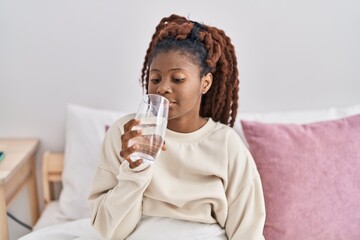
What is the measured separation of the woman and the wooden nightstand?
1.20 ft

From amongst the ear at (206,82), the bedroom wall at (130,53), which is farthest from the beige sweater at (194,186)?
the bedroom wall at (130,53)

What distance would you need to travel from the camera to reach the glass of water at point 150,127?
0.81 meters

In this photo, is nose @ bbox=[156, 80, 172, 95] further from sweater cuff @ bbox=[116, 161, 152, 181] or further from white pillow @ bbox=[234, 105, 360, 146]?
white pillow @ bbox=[234, 105, 360, 146]

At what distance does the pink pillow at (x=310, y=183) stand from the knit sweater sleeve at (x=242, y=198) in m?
0.16

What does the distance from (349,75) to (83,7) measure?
1.00 metres

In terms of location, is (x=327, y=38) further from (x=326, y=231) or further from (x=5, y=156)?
(x=5, y=156)

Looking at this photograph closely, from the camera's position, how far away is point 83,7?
1400 mm

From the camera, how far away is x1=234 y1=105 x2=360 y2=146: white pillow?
56.2 inches

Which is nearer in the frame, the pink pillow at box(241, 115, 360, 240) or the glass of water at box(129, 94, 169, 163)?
the glass of water at box(129, 94, 169, 163)

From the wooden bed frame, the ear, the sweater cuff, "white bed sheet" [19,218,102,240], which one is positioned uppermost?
the ear

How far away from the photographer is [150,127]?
81cm

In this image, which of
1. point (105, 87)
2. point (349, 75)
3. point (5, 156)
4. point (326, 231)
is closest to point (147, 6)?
point (105, 87)

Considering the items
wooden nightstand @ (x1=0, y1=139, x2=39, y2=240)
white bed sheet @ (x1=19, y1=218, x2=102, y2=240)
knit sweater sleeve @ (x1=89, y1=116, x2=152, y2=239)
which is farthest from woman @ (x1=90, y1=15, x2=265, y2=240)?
wooden nightstand @ (x1=0, y1=139, x2=39, y2=240)

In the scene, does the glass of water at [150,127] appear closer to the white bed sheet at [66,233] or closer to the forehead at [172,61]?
the forehead at [172,61]
